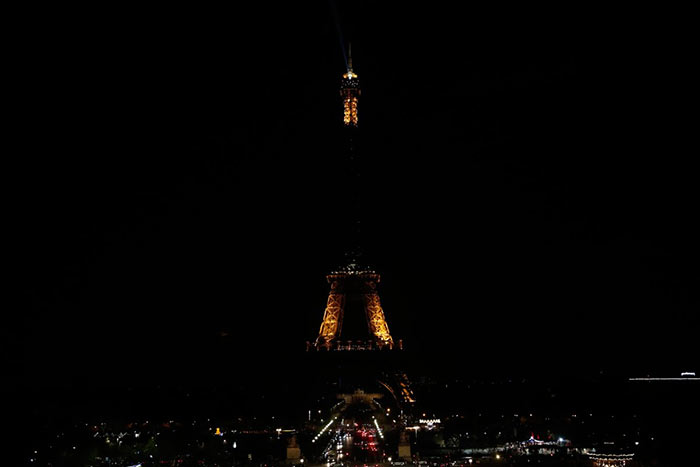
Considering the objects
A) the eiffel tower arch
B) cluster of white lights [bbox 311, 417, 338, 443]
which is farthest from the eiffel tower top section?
cluster of white lights [bbox 311, 417, 338, 443]

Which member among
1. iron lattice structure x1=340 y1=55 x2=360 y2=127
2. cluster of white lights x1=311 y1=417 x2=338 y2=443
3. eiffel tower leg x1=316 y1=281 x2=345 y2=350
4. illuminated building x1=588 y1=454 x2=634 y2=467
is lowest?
illuminated building x1=588 y1=454 x2=634 y2=467

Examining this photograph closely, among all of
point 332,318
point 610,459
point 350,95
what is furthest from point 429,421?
point 350,95

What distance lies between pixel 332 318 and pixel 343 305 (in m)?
1.76

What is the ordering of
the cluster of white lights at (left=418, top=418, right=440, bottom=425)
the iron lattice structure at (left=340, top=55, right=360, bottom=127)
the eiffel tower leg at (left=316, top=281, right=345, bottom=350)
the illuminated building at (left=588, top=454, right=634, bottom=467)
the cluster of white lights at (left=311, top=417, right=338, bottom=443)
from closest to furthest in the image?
the illuminated building at (left=588, top=454, right=634, bottom=467) → the cluster of white lights at (left=311, top=417, right=338, bottom=443) → the cluster of white lights at (left=418, top=418, right=440, bottom=425) → the iron lattice structure at (left=340, top=55, right=360, bottom=127) → the eiffel tower leg at (left=316, top=281, right=345, bottom=350)

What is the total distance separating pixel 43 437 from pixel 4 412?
5956 mm

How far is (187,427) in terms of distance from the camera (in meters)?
44.4

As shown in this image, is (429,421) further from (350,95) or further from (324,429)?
(350,95)

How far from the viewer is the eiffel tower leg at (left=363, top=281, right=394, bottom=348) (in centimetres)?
6631

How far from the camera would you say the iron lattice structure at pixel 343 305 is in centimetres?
6619

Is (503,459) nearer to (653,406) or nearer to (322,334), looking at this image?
(653,406)

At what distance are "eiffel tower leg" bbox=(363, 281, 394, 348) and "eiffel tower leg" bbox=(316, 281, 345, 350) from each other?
1.96 meters

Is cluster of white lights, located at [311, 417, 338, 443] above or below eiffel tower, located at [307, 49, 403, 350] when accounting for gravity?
below

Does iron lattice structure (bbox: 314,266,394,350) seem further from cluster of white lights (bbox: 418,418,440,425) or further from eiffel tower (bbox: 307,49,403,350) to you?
cluster of white lights (bbox: 418,418,440,425)

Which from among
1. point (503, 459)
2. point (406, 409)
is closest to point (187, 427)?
point (406, 409)
